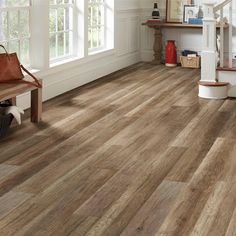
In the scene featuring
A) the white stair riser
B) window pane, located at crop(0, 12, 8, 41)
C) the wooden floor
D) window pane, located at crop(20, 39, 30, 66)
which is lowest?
the wooden floor

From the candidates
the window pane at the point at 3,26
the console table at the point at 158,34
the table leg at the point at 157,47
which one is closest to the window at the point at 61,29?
the window pane at the point at 3,26

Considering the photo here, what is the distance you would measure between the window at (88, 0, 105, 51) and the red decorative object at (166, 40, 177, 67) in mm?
1201

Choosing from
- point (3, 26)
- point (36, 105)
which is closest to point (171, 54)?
point (3, 26)

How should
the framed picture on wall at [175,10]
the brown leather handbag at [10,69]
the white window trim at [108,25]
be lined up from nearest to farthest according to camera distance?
the brown leather handbag at [10,69], the white window trim at [108,25], the framed picture on wall at [175,10]

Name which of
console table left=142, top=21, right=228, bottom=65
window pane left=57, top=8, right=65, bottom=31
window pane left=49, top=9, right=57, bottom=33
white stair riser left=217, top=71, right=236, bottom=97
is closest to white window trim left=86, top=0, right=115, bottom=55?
console table left=142, top=21, right=228, bottom=65

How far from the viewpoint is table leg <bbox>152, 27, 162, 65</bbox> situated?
9.00 metres

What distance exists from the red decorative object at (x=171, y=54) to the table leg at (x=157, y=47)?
250 mm

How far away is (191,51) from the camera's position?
8867 mm

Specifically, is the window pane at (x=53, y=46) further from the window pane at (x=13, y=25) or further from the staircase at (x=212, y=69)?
the staircase at (x=212, y=69)

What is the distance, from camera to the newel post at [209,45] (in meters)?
6.20

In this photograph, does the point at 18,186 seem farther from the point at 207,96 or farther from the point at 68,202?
the point at 207,96

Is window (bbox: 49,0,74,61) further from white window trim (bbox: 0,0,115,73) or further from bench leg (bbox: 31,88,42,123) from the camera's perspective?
bench leg (bbox: 31,88,42,123)

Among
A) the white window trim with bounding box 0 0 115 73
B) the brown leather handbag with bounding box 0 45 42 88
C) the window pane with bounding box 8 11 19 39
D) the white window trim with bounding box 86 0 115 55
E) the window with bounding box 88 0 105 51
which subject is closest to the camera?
the brown leather handbag with bounding box 0 45 42 88

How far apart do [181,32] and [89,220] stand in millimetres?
6455
